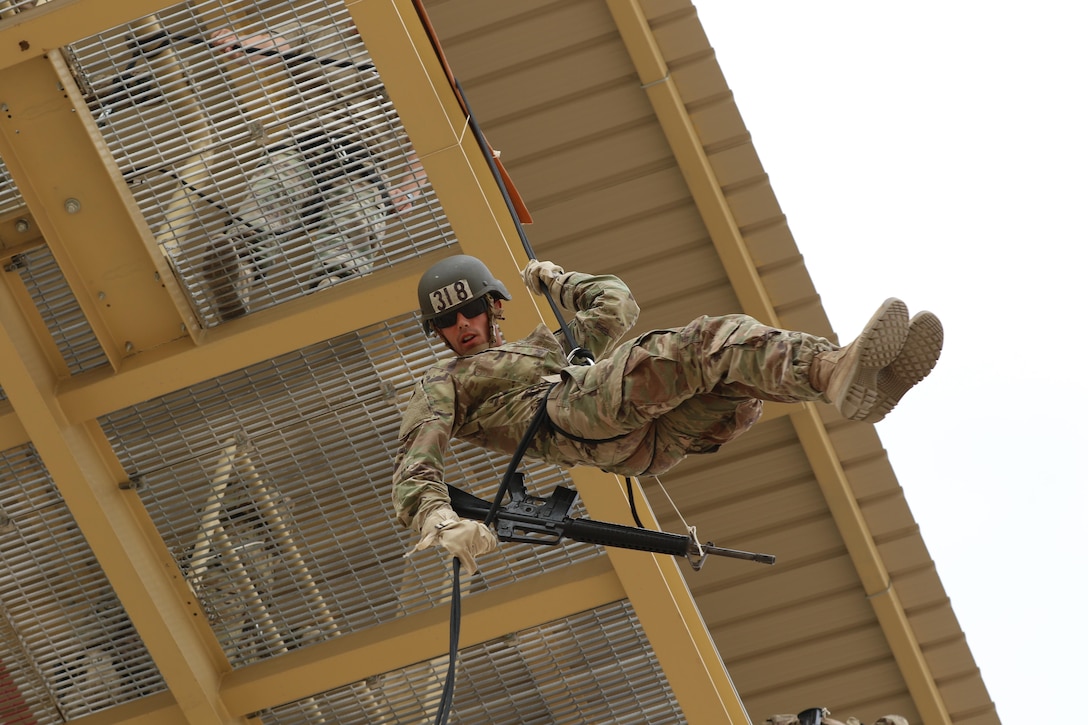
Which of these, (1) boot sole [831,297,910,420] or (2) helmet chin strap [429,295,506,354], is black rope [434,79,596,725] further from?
(1) boot sole [831,297,910,420]

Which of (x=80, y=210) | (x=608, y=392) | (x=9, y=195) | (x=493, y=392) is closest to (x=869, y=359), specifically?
(x=608, y=392)

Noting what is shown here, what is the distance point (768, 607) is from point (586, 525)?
3970 millimetres

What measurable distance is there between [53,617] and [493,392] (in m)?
3.00

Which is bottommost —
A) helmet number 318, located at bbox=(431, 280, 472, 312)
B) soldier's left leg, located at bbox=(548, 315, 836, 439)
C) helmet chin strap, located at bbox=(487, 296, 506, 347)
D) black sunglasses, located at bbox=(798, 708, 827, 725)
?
black sunglasses, located at bbox=(798, 708, 827, 725)

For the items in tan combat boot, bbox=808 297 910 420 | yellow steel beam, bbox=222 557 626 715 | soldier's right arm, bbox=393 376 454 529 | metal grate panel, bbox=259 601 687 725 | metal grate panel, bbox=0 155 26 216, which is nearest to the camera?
tan combat boot, bbox=808 297 910 420

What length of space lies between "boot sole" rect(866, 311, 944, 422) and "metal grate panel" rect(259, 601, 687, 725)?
2.82 m

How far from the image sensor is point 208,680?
5.76m

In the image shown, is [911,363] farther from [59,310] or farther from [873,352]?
[59,310]

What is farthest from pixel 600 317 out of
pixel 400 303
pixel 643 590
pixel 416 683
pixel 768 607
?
pixel 768 607

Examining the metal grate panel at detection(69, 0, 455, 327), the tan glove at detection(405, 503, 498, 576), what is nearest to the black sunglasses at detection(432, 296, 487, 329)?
the tan glove at detection(405, 503, 498, 576)

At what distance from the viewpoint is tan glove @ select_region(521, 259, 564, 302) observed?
4.30 m

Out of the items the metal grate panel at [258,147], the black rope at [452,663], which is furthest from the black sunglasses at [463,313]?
the metal grate panel at [258,147]

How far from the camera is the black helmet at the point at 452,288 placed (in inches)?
156

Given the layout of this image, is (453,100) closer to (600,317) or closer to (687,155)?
(600,317)
